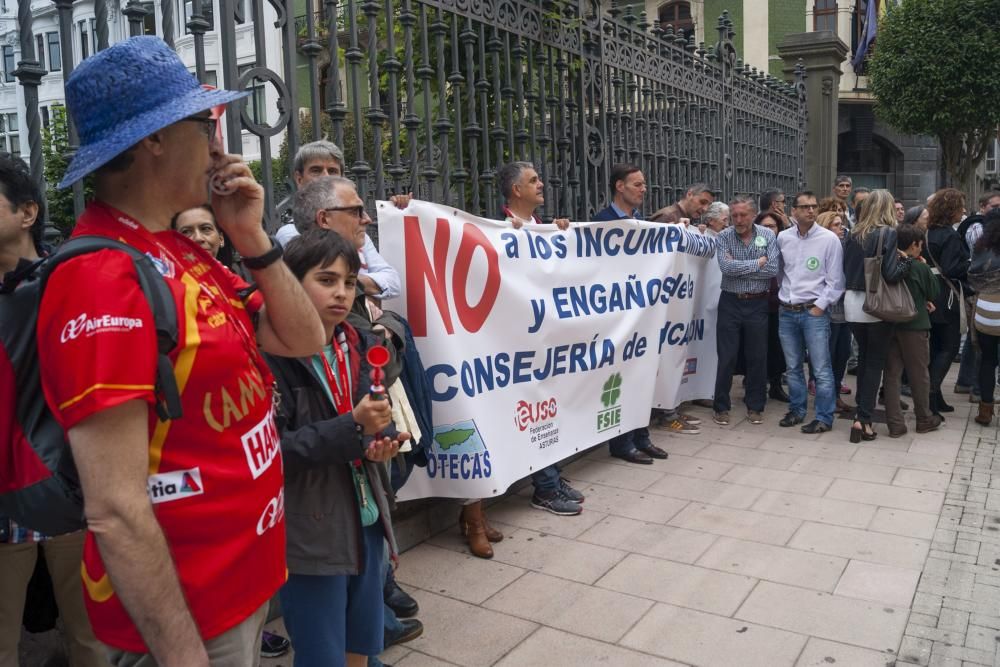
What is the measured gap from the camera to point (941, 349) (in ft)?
26.2

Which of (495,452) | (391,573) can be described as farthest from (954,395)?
→ (391,573)

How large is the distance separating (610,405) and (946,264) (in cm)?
419

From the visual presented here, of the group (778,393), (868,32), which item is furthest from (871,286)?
(868,32)

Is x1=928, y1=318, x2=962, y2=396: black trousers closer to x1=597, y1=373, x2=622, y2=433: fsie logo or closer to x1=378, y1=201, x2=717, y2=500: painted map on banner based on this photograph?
x1=378, y1=201, x2=717, y2=500: painted map on banner

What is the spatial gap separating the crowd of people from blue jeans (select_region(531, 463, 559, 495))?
0.04 feet

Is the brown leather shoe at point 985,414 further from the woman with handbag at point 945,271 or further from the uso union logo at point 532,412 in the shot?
the uso union logo at point 532,412

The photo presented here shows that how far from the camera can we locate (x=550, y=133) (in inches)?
249

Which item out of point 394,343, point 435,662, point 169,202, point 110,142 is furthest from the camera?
point 435,662

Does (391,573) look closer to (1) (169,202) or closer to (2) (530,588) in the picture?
(2) (530,588)

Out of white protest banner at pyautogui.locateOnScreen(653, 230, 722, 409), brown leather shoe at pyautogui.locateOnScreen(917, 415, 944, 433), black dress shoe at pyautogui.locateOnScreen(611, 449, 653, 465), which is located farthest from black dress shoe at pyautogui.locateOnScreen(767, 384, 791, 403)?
black dress shoe at pyautogui.locateOnScreen(611, 449, 653, 465)

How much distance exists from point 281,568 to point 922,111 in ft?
62.8

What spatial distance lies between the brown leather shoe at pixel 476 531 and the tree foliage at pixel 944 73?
647 inches

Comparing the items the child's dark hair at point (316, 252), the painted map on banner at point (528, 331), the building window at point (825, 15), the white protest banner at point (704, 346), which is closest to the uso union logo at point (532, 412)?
the painted map on banner at point (528, 331)

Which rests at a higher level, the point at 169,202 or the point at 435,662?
the point at 169,202
